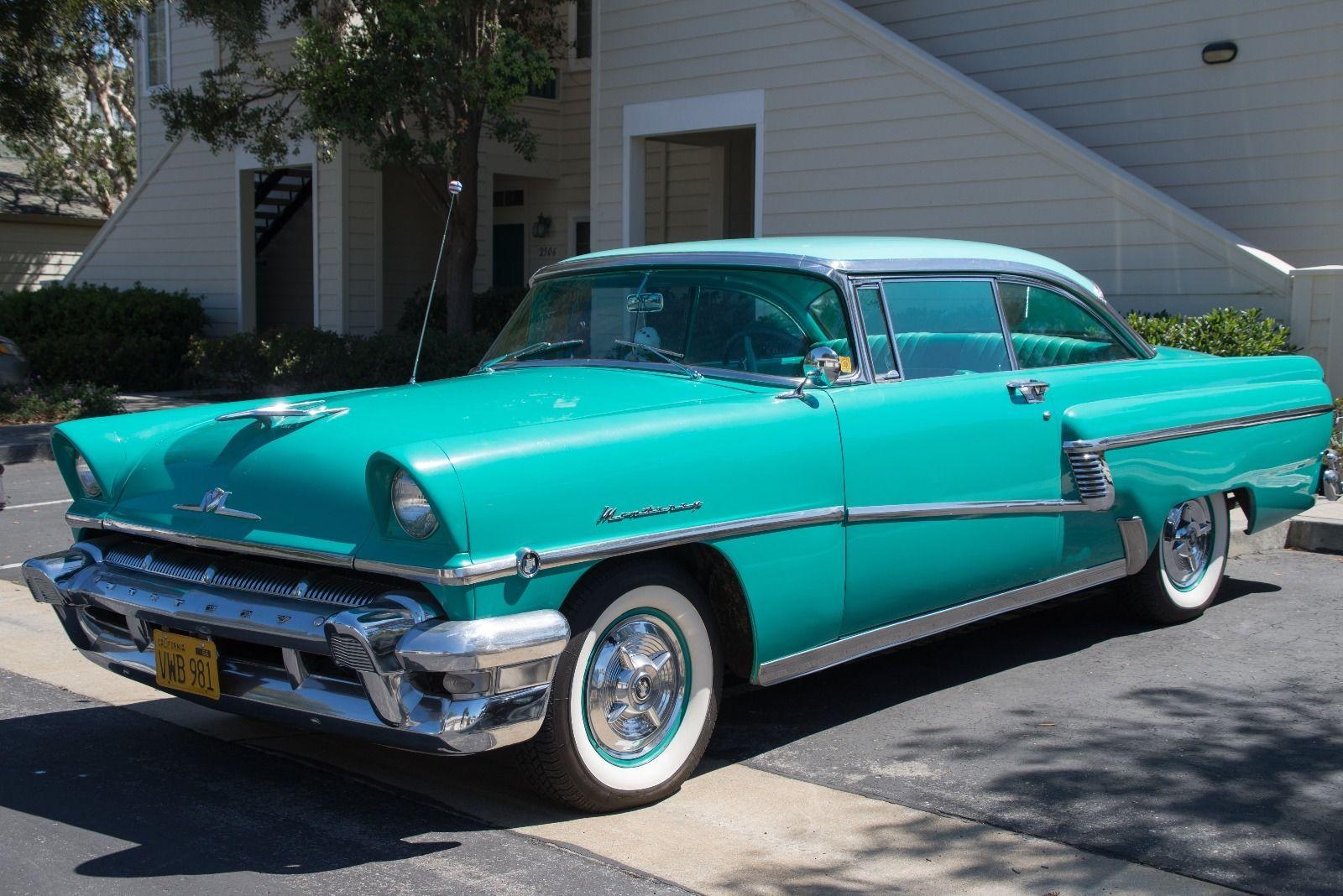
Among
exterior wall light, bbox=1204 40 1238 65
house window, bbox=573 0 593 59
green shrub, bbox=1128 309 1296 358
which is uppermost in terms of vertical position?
house window, bbox=573 0 593 59

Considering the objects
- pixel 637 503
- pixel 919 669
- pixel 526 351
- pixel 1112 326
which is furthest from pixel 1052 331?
pixel 637 503

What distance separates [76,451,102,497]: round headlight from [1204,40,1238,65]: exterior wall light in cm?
1072

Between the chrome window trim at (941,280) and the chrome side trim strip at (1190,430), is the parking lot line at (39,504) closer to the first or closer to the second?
the chrome window trim at (941,280)

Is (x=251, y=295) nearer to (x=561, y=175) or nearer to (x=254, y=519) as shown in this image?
(x=561, y=175)

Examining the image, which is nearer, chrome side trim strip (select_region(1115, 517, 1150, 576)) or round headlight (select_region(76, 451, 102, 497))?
round headlight (select_region(76, 451, 102, 497))

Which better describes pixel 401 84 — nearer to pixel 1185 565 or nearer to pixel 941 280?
pixel 941 280

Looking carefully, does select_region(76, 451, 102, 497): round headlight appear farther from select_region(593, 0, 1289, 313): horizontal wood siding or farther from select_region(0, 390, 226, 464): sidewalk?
select_region(593, 0, 1289, 313): horizontal wood siding

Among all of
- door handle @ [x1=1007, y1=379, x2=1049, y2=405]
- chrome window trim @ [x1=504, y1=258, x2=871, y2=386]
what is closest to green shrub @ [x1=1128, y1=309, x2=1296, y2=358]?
door handle @ [x1=1007, y1=379, x2=1049, y2=405]

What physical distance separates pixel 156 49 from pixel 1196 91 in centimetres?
1574

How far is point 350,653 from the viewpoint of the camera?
3.56 meters

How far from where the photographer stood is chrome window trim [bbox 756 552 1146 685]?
4418mm

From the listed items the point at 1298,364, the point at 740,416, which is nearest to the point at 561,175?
→ the point at 1298,364

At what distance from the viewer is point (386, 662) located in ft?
11.6

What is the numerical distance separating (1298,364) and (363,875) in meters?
5.23
